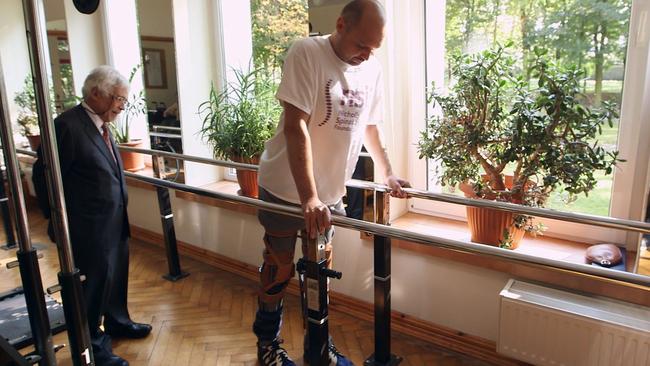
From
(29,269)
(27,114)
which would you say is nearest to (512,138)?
(29,269)

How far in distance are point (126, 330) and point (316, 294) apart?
137 cm

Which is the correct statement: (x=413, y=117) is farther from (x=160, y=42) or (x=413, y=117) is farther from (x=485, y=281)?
(x=160, y=42)

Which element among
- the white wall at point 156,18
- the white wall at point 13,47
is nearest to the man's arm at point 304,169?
the white wall at point 156,18

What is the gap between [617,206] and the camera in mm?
1995

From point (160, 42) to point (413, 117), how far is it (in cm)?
198

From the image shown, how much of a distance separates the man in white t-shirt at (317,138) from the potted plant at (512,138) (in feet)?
1.11

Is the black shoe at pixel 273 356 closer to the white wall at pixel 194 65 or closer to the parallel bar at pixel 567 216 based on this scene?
the parallel bar at pixel 567 216

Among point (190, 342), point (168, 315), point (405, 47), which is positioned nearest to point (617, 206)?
point (405, 47)

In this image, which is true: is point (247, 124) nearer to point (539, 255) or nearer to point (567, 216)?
point (539, 255)

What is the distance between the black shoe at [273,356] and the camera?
6.63 feet

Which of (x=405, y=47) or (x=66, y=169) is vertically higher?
(x=405, y=47)

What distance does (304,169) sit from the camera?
4.93 feet

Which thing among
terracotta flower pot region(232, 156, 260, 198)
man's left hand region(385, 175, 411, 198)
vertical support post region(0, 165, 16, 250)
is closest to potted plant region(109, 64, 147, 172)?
vertical support post region(0, 165, 16, 250)

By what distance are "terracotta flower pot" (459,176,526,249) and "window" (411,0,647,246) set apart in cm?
21
